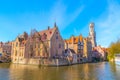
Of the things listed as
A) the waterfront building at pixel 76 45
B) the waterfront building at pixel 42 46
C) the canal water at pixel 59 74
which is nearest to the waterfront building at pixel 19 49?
the waterfront building at pixel 42 46

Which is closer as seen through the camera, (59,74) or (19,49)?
(59,74)

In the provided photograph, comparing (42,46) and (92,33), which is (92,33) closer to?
(92,33)

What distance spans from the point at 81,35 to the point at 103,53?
33.7m

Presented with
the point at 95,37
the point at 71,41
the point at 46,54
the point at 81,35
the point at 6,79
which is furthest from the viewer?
the point at 95,37

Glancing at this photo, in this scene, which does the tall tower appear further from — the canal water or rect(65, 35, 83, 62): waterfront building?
the canal water

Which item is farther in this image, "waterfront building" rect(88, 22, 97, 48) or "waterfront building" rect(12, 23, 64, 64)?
"waterfront building" rect(88, 22, 97, 48)

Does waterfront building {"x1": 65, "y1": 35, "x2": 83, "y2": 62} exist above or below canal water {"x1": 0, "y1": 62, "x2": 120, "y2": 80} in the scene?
above

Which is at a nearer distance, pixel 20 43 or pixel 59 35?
pixel 59 35

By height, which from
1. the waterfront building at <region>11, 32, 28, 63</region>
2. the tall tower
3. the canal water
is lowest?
the canal water

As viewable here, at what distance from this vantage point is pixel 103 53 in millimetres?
134375

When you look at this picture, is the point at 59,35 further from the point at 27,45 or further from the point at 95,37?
the point at 95,37

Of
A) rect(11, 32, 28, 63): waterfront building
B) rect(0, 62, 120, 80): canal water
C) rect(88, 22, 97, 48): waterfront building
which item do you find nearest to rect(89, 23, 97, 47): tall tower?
rect(88, 22, 97, 48): waterfront building

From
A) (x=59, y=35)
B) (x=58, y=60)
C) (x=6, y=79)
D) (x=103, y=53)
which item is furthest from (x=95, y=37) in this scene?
(x=6, y=79)

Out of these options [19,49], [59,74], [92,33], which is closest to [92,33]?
[92,33]
